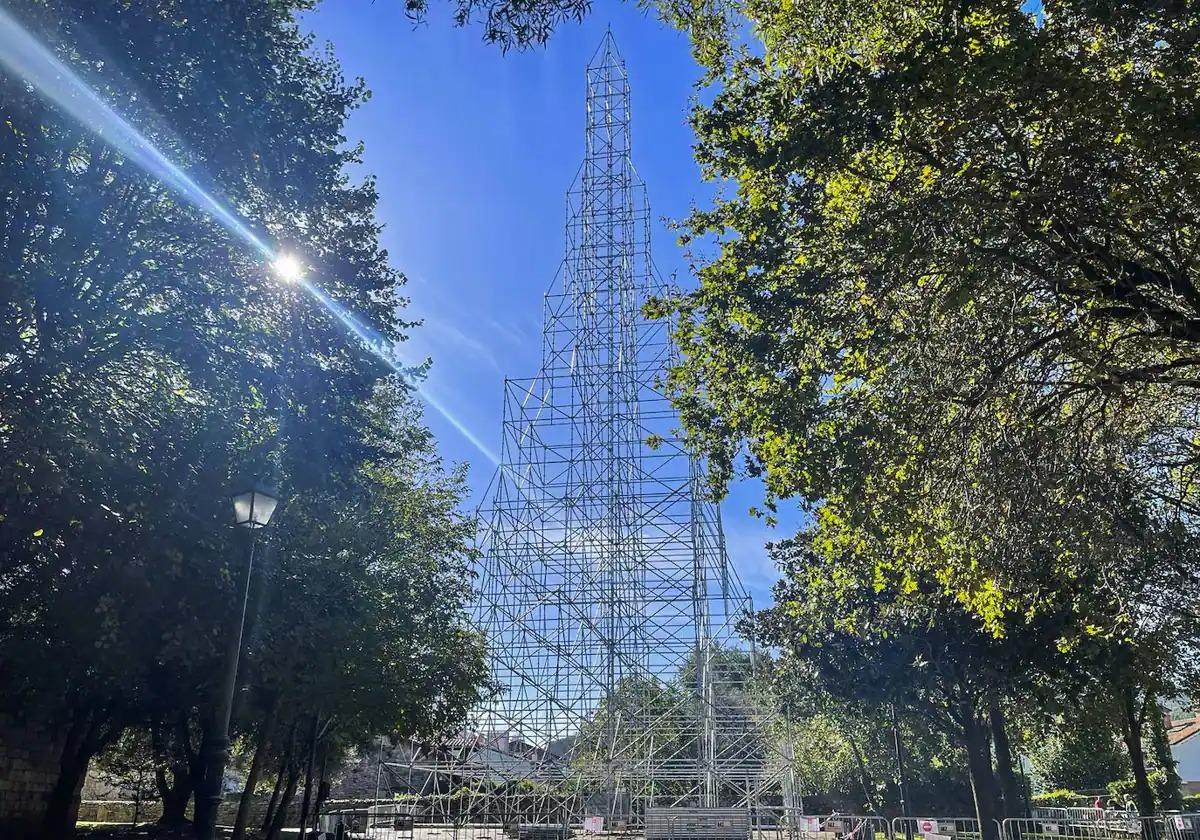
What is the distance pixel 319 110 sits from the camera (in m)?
11.4

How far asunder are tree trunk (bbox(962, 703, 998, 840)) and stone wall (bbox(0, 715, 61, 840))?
60.0 ft

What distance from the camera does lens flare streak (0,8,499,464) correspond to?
26.4 ft

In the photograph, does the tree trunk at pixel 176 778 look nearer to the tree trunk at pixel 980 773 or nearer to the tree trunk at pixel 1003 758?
the tree trunk at pixel 980 773

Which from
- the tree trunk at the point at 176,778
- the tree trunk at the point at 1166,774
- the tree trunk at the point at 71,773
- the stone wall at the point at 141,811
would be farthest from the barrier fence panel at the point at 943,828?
the stone wall at the point at 141,811

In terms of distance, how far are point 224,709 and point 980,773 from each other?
550 inches

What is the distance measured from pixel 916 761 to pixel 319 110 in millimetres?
36421

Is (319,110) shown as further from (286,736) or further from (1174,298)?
(286,736)

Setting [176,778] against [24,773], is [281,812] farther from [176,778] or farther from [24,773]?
[176,778]

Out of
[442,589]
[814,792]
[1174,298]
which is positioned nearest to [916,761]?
[814,792]

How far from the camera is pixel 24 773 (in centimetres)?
1819

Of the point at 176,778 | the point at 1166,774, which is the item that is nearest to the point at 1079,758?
the point at 1166,774

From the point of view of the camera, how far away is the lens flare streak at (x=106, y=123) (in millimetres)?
8039

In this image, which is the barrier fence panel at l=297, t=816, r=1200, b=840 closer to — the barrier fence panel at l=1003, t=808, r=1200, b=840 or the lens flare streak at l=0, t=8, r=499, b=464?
the barrier fence panel at l=1003, t=808, r=1200, b=840

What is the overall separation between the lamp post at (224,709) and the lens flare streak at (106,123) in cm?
370
